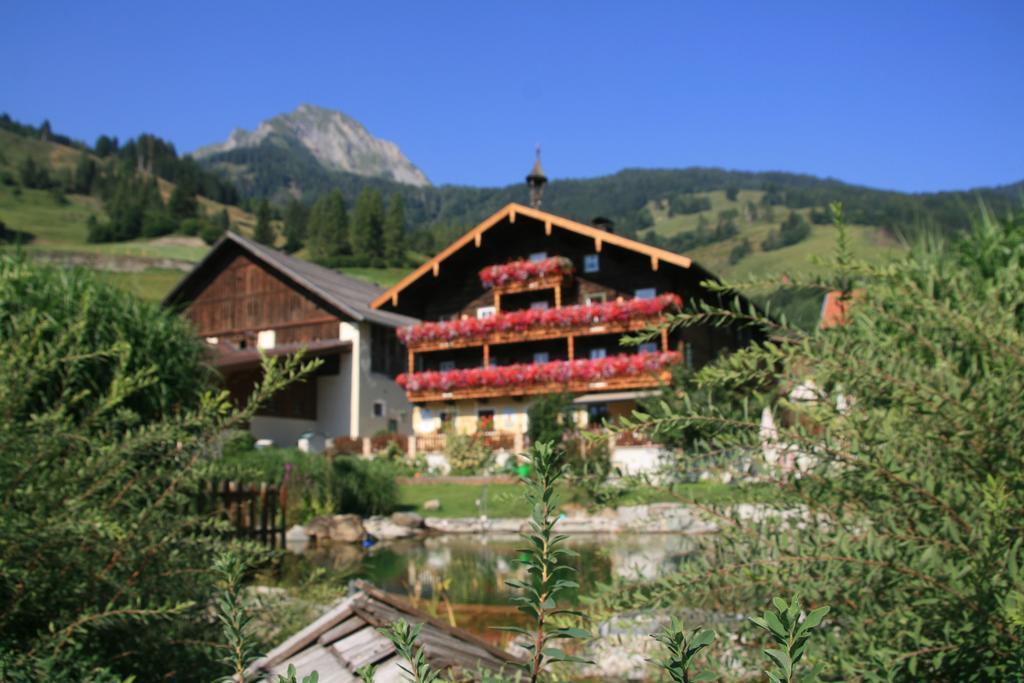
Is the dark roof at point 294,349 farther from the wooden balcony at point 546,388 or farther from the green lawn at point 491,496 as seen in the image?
the green lawn at point 491,496

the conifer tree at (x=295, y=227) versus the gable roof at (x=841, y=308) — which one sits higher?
the conifer tree at (x=295, y=227)

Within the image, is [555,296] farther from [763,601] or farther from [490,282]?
[763,601]

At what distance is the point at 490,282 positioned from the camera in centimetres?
3500

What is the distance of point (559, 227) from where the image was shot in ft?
109

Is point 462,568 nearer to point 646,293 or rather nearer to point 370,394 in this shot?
point 646,293

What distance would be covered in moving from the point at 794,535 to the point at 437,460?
1207 inches

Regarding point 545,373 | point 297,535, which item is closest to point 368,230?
point 545,373

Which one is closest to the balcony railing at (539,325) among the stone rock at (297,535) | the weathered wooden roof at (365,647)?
the stone rock at (297,535)

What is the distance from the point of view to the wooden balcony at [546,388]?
100ft

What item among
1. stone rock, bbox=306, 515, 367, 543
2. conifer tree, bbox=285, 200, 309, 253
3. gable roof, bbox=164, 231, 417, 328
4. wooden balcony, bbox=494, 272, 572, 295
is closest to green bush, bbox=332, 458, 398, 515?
stone rock, bbox=306, 515, 367, 543

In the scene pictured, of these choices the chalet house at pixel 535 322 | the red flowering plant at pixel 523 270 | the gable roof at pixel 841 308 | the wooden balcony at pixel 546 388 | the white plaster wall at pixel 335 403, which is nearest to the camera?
the gable roof at pixel 841 308

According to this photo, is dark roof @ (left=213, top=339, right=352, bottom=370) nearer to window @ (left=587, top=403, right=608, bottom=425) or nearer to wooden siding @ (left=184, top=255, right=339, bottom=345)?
wooden siding @ (left=184, top=255, right=339, bottom=345)

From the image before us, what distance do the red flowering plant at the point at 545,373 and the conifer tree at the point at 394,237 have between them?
65.0 m

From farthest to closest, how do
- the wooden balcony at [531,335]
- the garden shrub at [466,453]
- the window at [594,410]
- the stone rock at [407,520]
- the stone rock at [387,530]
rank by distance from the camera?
the window at [594,410] → the wooden balcony at [531,335] → the garden shrub at [466,453] → the stone rock at [407,520] → the stone rock at [387,530]
